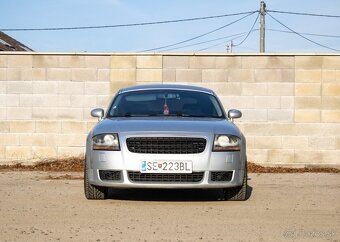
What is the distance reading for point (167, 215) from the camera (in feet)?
22.4

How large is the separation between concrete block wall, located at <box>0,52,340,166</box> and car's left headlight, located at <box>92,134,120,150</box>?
6088 mm

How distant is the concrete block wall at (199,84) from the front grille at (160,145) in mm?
6303

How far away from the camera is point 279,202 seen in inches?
318

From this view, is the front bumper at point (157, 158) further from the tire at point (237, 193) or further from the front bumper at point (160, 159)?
the tire at point (237, 193)

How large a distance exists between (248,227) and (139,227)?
3.18ft

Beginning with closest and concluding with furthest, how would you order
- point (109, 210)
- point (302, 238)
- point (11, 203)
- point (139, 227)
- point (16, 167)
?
point (302, 238) → point (139, 227) → point (109, 210) → point (11, 203) → point (16, 167)

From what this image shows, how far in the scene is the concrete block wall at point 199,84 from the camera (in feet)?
45.4

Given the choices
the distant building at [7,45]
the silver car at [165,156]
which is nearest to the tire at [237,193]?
the silver car at [165,156]

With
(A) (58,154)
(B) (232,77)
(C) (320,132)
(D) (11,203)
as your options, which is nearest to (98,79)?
(A) (58,154)

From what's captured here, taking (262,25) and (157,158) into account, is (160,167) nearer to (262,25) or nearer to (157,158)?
(157,158)

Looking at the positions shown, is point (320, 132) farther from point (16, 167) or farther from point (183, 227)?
point (183, 227)

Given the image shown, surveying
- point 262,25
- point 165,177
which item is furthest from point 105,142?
point 262,25

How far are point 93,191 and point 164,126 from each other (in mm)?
1107

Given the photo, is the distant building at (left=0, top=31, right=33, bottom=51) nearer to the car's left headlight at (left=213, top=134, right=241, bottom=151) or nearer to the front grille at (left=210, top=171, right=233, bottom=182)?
the car's left headlight at (left=213, top=134, right=241, bottom=151)
